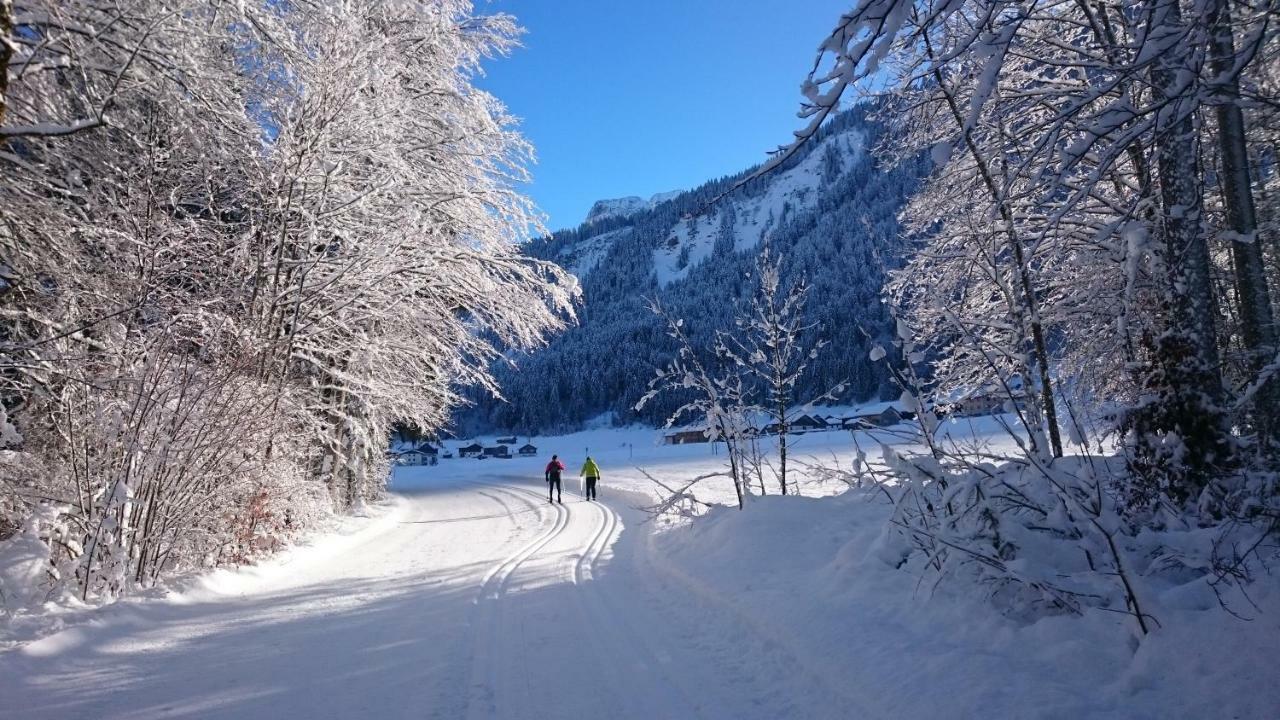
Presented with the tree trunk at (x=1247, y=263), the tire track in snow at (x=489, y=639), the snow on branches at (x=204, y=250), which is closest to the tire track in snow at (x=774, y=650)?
the tire track in snow at (x=489, y=639)

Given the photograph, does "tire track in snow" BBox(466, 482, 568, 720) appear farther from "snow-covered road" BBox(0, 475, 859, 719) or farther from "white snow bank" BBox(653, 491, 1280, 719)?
"white snow bank" BBox(653, 491, 1280, 719)

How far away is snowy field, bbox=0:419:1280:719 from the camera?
9.39 ft

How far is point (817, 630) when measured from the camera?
4.25 metres

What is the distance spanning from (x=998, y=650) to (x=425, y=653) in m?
3.98

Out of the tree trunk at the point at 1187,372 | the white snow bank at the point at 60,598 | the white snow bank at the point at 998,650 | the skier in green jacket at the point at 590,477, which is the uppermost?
the tree trunk at the point at 1187,372

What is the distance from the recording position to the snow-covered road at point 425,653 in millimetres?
3779

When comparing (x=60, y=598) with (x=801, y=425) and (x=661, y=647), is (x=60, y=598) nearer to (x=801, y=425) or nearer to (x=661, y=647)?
(x=661, y=647)

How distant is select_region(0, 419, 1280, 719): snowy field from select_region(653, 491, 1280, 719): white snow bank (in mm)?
11

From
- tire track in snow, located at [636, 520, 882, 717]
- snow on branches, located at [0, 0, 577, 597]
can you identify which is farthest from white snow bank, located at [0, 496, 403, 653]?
tire track in snow, located at [636, 520, 882, 717]

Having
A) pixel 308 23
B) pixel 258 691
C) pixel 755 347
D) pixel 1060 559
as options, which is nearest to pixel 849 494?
pixel 755 347

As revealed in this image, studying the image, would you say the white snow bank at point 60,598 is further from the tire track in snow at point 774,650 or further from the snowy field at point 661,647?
the tire track in snow at point 774,650

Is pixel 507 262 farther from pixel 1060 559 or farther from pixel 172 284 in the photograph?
pixel 1060 559

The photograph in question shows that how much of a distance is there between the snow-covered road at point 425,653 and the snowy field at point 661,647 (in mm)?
21

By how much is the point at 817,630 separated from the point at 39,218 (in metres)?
7.37
